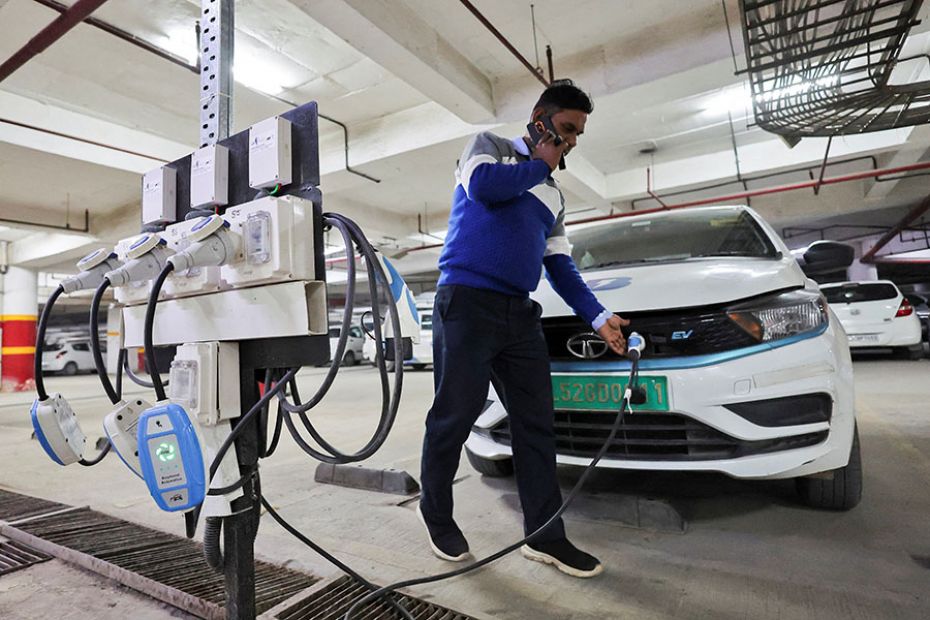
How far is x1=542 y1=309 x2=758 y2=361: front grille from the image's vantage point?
149 centimetres

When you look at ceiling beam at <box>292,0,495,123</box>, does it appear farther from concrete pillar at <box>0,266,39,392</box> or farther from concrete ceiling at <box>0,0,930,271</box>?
concrete pillar at <box>0,266,39,392</box>

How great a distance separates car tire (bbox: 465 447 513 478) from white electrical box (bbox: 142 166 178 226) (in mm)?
1515

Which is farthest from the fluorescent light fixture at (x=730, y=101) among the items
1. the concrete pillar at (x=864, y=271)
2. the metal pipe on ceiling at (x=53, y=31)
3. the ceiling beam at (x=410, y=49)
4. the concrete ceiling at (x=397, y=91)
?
the concrete pillar at (x=864, y=271)

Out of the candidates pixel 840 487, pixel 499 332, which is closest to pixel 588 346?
pixel 499 332

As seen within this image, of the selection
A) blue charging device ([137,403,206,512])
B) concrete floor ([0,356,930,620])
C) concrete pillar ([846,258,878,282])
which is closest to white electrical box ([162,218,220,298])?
blue charging device ([137,403,206,512])

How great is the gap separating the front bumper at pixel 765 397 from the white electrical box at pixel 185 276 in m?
1.21

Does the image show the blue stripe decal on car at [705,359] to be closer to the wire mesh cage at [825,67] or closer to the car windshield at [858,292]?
the wire mesh cage at [825,67]

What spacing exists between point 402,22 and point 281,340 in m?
3.11

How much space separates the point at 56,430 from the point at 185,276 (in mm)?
398

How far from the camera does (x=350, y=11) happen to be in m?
2.93

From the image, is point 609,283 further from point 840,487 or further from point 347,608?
point 347,608

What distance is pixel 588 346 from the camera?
163cm

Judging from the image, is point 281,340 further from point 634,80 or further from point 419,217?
point 419,217

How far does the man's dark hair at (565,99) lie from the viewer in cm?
140
